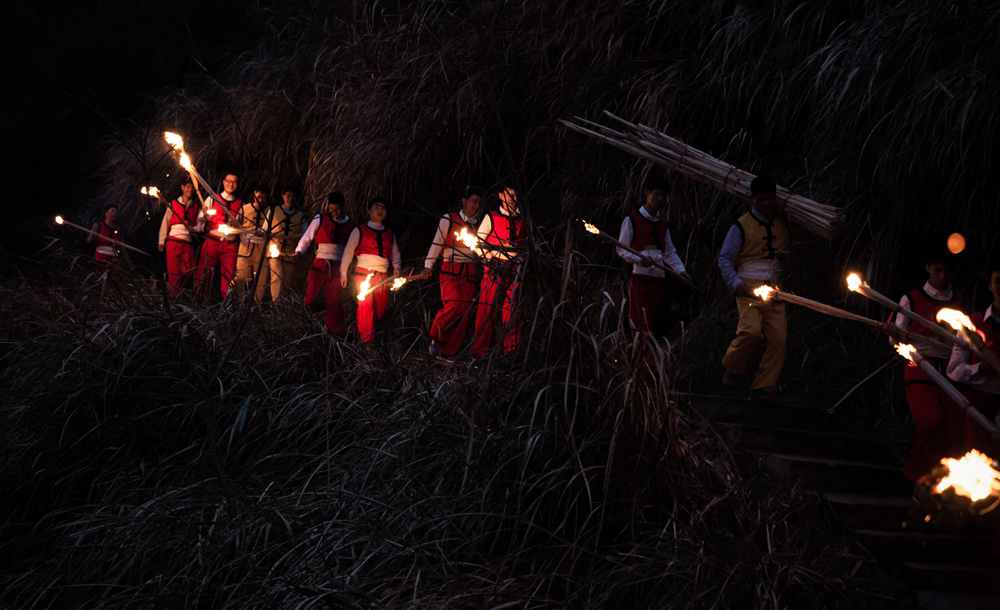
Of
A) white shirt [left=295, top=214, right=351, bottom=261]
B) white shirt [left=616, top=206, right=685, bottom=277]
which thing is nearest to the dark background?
white shirt [left=295, top=214, right=351, bottom=261]

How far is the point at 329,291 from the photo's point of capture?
29.5ft

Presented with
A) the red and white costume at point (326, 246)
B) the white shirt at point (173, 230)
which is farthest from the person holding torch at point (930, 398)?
the white shirt at point (173, 230)

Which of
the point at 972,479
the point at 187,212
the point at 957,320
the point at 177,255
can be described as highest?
the point at 187,212

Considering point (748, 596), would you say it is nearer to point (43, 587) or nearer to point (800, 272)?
point (43, 587)

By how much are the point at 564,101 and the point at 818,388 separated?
3.42 metres

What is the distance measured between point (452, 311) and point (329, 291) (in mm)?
1467

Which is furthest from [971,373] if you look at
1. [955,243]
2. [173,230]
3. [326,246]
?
[173,230]

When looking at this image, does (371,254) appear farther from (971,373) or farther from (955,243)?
(971,373)

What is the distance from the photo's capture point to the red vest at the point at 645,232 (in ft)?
22.5

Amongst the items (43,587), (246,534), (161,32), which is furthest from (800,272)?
(161,32)

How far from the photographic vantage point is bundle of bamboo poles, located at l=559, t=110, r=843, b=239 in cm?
666

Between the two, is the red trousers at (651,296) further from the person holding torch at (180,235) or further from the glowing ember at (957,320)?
the person holding torch at (180,235)

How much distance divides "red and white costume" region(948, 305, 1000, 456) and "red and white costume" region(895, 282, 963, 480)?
79 millimetres

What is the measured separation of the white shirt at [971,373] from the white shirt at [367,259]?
4.73m
